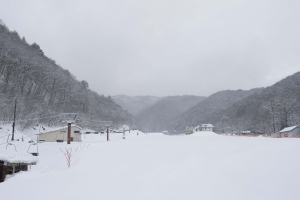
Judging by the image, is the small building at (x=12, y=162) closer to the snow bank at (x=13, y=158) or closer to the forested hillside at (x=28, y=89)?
the snow bank at (x=13, y=158)

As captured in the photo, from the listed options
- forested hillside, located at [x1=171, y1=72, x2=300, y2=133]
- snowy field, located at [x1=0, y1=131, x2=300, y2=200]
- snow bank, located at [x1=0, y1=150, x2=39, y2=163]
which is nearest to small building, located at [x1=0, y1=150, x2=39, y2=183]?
snow bank, located at [x1=0, y1=150, x2=39, y2=163]

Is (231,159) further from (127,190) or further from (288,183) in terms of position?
(127,190)

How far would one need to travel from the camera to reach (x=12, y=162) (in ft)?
41.6

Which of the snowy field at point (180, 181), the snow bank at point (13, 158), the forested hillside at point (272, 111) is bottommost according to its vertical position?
the snowy field at point (180, 181)

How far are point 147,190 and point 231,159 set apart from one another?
20.6 ft

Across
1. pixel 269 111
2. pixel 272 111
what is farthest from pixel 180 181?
pixel 269 111

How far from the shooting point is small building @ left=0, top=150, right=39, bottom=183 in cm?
1252

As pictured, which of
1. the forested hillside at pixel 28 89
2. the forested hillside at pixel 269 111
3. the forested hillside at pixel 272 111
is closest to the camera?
the forested hillside at pixel 28 89

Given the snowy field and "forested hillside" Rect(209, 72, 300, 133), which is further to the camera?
"forested hillside" Rect(209, 72, 300, 133)

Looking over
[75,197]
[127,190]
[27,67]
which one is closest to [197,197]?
[127,190]

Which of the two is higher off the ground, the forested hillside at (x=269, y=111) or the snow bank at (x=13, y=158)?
the forested hillside at (x=269, y=111)

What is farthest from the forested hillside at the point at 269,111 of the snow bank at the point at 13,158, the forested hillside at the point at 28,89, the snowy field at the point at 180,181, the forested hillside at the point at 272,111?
the snow bank at the point at 13,158

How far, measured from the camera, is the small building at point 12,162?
1252 centimetres

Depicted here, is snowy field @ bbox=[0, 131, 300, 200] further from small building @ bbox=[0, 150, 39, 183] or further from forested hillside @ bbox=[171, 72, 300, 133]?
forested hillside @ bbox=[171, 72, 300, 133]
